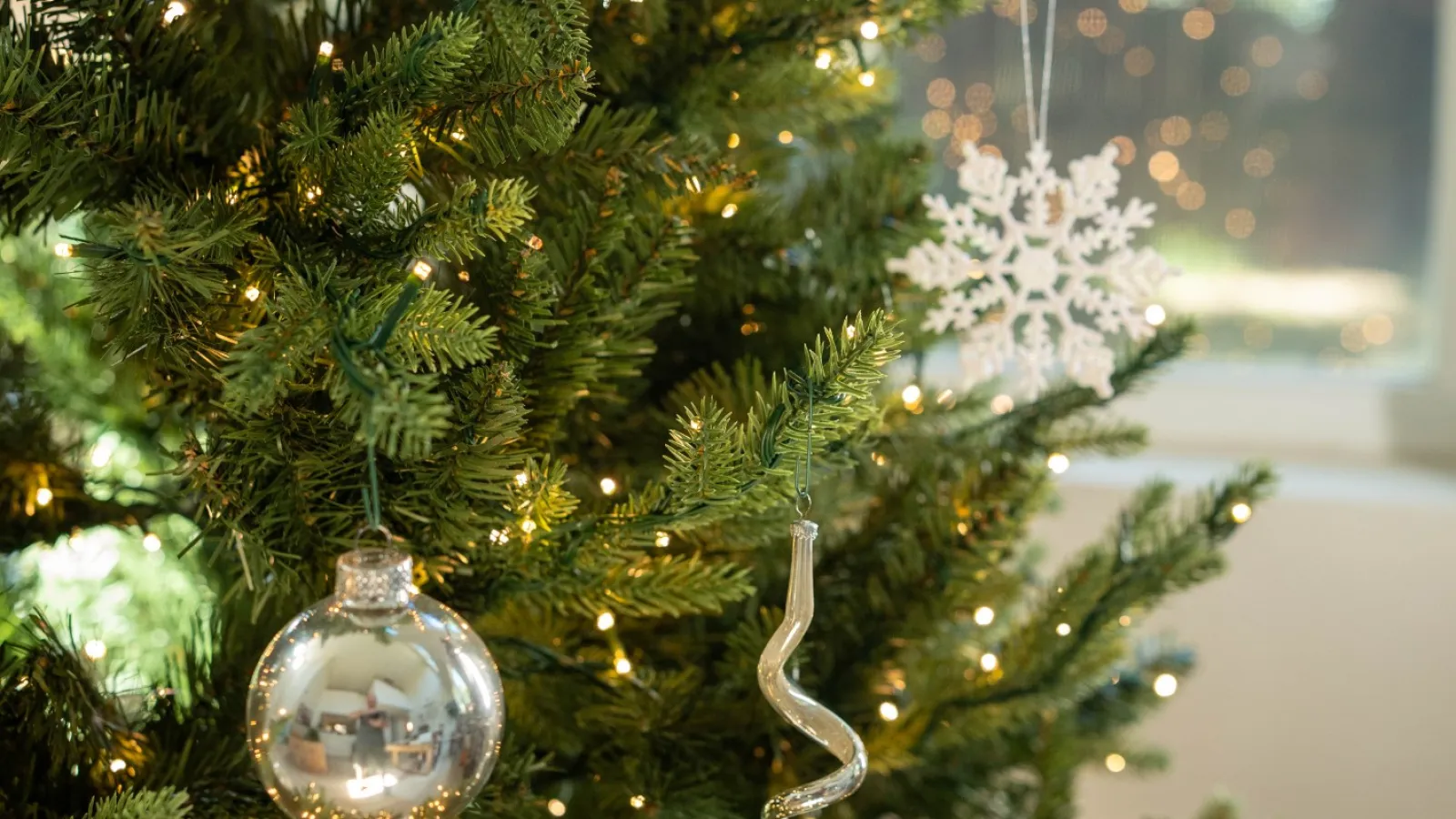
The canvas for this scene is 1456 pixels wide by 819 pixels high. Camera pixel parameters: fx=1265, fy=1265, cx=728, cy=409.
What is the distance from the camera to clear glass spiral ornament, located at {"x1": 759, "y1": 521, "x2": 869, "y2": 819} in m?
0.52

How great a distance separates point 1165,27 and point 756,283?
100 centimetres

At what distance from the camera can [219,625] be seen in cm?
60

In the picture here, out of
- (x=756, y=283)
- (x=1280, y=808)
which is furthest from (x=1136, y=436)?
(x=1280, y=808)

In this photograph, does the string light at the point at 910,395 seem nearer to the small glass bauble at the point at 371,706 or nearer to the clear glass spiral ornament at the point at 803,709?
the clear glass spiral ornament at the point at 803,709

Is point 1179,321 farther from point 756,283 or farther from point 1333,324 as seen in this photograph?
point 1333,324

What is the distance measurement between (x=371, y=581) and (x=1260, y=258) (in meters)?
1.34

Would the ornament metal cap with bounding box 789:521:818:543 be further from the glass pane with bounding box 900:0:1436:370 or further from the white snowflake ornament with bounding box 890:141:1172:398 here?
the glass pane with bounding box 900:0:1436:370

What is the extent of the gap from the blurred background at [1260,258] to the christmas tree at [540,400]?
0.55 meters

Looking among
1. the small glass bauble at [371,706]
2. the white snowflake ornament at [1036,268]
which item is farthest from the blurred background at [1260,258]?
the small glass bauble at [371,706]

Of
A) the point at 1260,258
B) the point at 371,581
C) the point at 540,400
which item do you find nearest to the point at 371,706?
the point at 371,581

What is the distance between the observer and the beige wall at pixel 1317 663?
1272mm

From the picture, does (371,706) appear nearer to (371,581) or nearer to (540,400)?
(371,581)

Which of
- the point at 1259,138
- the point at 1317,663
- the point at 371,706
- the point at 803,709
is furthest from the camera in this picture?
the point at 1259,138

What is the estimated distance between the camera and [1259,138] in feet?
4.89
